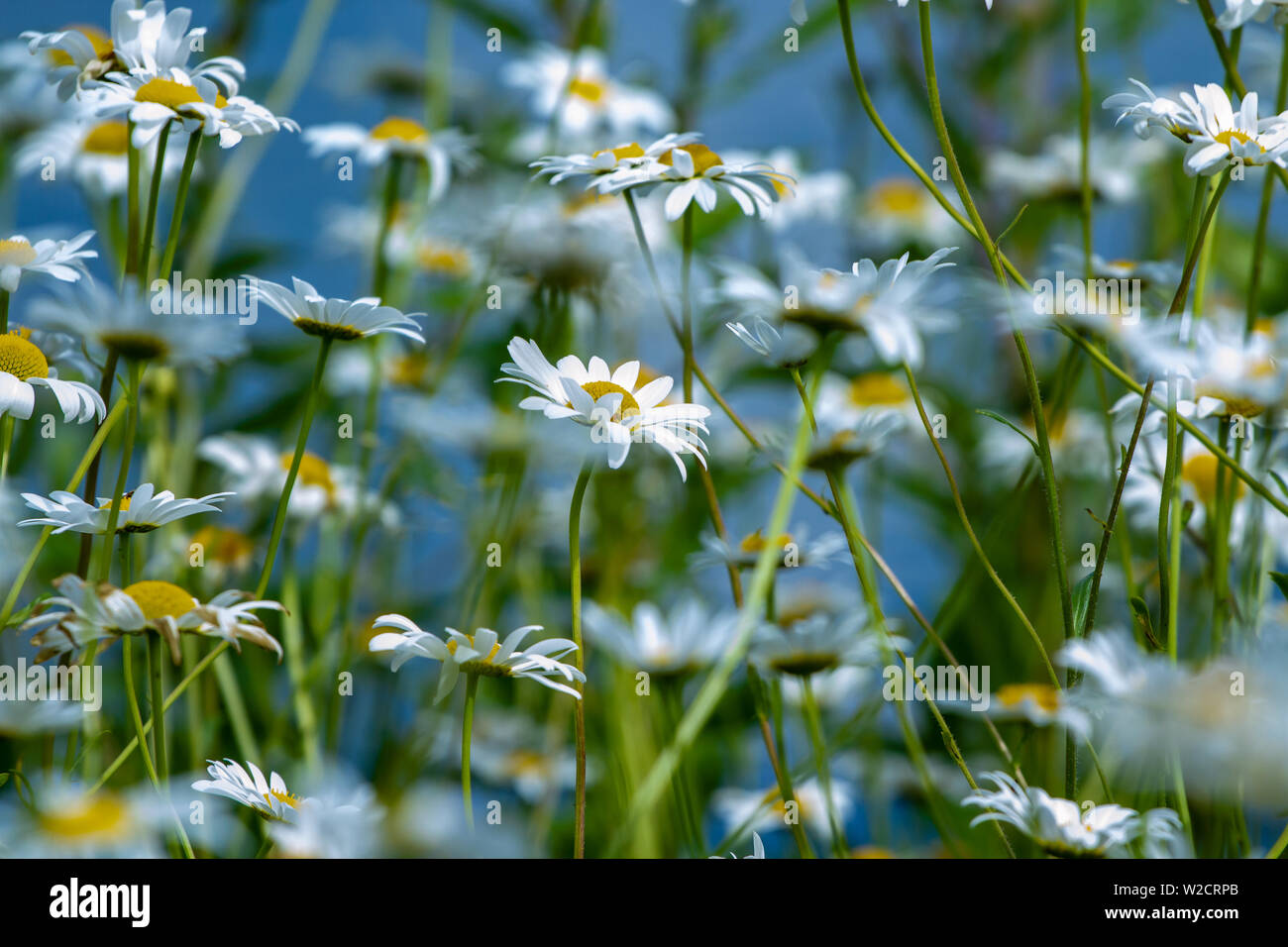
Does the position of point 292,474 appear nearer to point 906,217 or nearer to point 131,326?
point 131,326

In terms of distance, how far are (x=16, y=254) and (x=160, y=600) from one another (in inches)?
5.6

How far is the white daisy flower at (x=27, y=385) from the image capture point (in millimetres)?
321

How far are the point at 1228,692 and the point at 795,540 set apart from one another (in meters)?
0.23

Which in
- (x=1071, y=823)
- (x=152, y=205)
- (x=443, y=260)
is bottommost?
(x=1071, y=823)

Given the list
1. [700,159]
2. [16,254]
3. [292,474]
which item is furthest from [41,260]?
[700,159]

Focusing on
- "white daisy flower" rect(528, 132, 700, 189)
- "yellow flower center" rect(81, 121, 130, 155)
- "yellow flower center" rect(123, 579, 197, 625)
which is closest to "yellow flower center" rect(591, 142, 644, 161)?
"white daisy flower" rect(528, 132, 700, 189)

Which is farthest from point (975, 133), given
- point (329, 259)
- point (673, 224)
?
point (329, 259)

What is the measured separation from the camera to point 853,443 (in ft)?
1.45

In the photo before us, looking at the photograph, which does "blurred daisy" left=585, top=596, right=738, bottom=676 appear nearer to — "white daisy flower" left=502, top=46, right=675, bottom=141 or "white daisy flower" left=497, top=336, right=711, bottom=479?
"white daisy flower" left=497, top=336, right=711, bottom=479

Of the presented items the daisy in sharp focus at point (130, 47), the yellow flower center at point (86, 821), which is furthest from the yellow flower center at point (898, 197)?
the yellow flower center at point (86, 821)

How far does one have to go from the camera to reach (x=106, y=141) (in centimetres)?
58

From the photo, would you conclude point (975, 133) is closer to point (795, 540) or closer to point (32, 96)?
point (795, 540)

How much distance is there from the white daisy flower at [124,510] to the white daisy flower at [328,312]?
0.06 meters

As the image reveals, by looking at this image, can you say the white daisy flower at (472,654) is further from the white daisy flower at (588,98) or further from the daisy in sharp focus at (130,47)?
the white daisy flower at (588,98)
